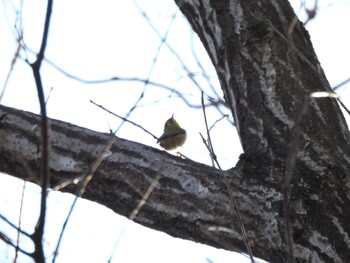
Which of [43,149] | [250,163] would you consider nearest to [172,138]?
[250,163]

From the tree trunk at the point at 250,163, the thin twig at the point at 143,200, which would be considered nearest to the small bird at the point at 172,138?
the tree trunk at the point at 250,163

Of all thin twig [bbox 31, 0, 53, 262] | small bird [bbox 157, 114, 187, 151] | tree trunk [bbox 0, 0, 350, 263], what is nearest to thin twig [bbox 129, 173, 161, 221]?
tree trunk [bbox 0, 0, 350, 263]

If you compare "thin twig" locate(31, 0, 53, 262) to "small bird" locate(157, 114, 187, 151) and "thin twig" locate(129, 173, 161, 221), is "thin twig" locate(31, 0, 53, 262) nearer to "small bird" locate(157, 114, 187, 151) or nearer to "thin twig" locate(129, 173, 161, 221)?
"thin twig" locate(129, 173, 161, 221)

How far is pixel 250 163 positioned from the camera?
182 cm

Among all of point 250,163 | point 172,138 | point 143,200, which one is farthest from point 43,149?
point 172,138

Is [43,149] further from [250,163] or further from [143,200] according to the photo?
[250,163]

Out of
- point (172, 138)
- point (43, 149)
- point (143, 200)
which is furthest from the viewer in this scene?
point (172, 138)

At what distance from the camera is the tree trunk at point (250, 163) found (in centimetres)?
167

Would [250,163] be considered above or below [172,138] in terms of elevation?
below

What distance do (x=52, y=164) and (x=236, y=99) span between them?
1.77 feet

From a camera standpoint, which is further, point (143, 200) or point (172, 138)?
point (172, 138)

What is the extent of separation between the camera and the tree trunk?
5.47ft

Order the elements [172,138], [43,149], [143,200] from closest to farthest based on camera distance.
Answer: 1. [43,149]
2. [143,200]
3. [172,138]

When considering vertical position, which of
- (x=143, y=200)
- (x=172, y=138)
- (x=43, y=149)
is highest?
(x=172, y=138)
